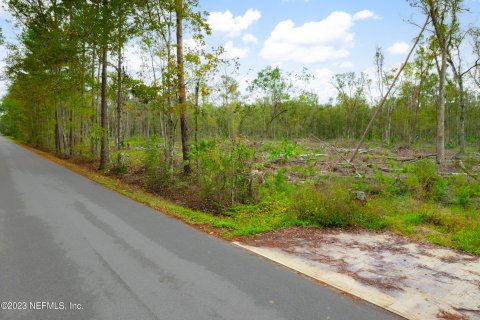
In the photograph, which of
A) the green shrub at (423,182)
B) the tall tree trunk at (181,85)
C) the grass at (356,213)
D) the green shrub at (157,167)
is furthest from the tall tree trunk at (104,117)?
the green shrub at (423,182)

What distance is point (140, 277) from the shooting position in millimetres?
5074

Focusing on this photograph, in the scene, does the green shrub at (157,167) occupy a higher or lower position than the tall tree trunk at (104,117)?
lower

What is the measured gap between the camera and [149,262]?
18.6 feet

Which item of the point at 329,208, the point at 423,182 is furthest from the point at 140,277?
the point at 423,182

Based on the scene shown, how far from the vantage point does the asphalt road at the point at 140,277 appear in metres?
4.19

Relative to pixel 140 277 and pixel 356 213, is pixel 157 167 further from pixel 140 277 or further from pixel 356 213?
pixel 140 277

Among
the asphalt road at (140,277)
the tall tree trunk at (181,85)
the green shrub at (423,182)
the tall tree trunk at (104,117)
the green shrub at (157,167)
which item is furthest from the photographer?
the tall tree trunk at (104,117)

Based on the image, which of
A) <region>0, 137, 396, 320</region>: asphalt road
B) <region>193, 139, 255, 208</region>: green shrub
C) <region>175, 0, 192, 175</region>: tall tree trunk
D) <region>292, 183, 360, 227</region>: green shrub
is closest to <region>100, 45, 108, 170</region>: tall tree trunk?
<region>175, 0, 192, 175</region>: tall tree trunk

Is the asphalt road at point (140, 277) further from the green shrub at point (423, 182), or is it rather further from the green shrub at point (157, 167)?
the green shrub at point (423, 182)

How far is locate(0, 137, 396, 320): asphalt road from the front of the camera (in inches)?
165

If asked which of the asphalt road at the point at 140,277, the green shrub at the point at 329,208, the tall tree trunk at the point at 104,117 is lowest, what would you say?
the asphalt road at the point at 140,277

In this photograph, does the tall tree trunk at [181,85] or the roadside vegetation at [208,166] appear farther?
the tall tree trunk at [181,85]

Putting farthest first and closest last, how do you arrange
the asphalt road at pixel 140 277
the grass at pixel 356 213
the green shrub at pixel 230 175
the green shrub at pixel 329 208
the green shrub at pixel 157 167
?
the green shrub at pixel 157 167
the green shrub at pixel 230 175
the green shrub at pixel 329 208
the grass at pixel 356 213
the asphalt road at pixel 140 277

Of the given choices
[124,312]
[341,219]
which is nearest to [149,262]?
[124,312]
